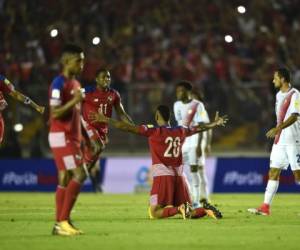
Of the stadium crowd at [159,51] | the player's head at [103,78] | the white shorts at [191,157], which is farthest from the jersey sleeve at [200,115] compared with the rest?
the stadium crowd at [159,51]

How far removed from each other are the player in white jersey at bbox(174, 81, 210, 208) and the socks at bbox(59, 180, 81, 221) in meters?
6.65

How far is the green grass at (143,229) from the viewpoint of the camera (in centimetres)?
1142

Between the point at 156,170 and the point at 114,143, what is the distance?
40.3 feet

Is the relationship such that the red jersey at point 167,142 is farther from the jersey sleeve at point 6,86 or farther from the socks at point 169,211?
the jersey sleeve at point 6,86

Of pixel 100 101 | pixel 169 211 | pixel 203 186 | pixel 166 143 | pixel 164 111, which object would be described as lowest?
pixel 169 211

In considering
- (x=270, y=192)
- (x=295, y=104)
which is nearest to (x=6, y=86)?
(x=270, y=192)

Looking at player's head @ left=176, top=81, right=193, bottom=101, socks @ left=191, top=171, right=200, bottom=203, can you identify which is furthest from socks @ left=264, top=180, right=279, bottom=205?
player's head @ left=176, top=81, right=193, bottom=101

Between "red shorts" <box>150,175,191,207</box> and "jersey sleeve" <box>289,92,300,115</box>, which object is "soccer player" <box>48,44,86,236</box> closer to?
"red shorts" <box>150,175,191,207</box>

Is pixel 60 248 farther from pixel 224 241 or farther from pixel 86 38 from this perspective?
pixel 86 38

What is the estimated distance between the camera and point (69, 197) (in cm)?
1235

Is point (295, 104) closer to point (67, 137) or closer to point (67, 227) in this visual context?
point (67, 137)

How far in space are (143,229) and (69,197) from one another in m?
1.69

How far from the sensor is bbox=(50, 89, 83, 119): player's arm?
39.8 feet

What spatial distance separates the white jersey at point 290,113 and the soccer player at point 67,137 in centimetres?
520
